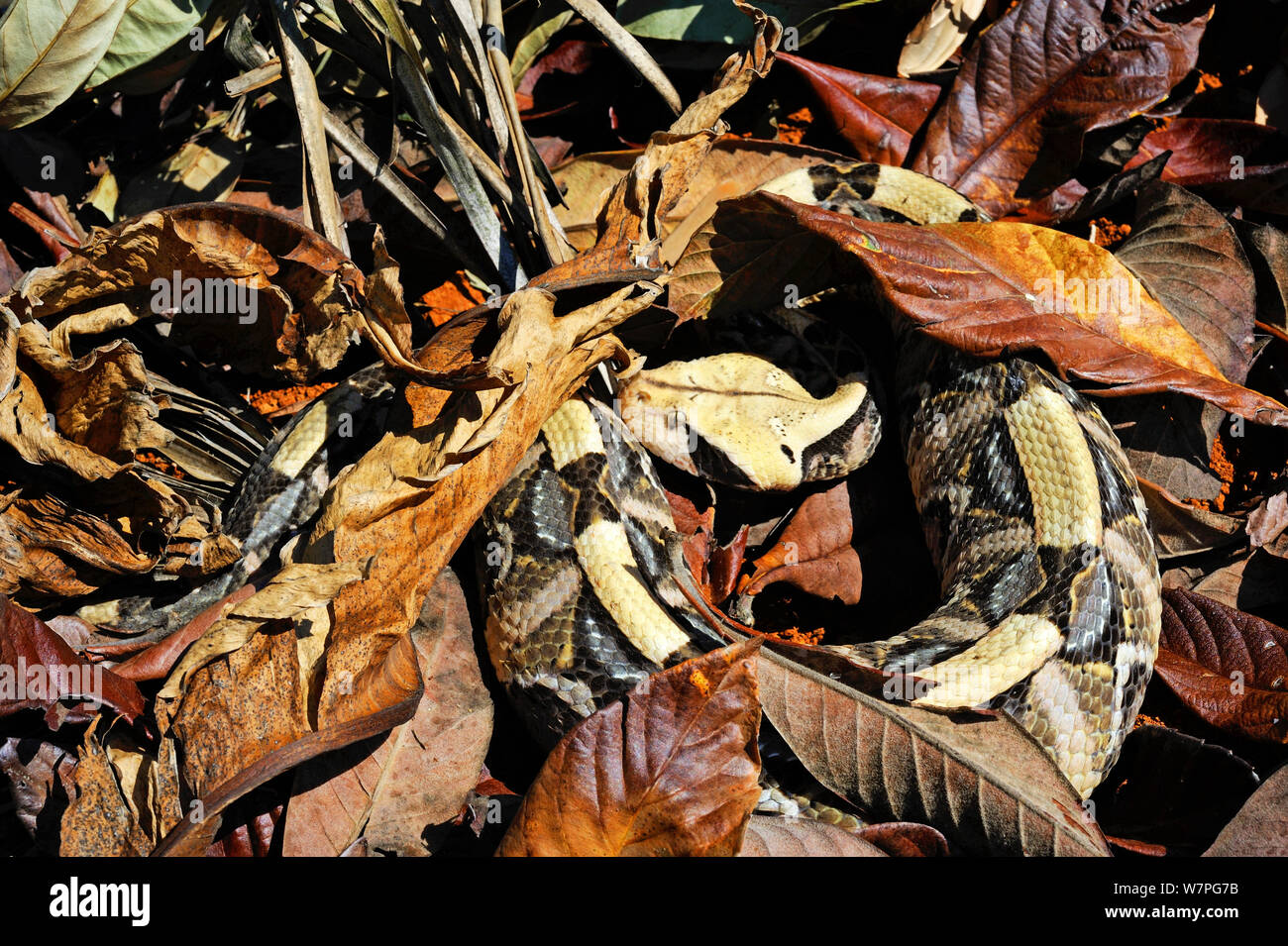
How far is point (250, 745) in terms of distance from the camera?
2.25 meters

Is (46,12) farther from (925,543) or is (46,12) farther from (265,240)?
(925,543)

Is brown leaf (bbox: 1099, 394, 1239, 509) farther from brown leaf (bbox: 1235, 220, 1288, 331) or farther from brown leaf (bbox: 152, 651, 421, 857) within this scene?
brown leaf (bbox: 152, 651, 421, 857)

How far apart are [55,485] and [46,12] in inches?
55.6

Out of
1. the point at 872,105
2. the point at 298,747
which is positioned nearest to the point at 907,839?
the point at 298,747

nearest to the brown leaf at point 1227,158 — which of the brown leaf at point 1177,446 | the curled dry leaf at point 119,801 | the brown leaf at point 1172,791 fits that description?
the brown leaf at point 1177,446

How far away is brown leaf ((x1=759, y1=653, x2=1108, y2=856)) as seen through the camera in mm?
2354

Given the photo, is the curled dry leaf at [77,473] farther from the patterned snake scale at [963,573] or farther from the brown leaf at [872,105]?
the brown leaf at [872,105]

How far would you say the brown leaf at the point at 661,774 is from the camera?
215 cm

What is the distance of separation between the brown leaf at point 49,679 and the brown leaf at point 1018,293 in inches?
88.7

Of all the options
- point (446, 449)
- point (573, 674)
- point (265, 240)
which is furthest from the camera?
point (265, 240)

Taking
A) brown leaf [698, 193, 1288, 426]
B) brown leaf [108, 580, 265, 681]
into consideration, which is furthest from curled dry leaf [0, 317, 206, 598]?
brown leaf [698, 193, 1288, 426]

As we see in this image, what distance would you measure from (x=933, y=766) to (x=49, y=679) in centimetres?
222

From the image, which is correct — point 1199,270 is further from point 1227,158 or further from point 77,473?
point 77,473
